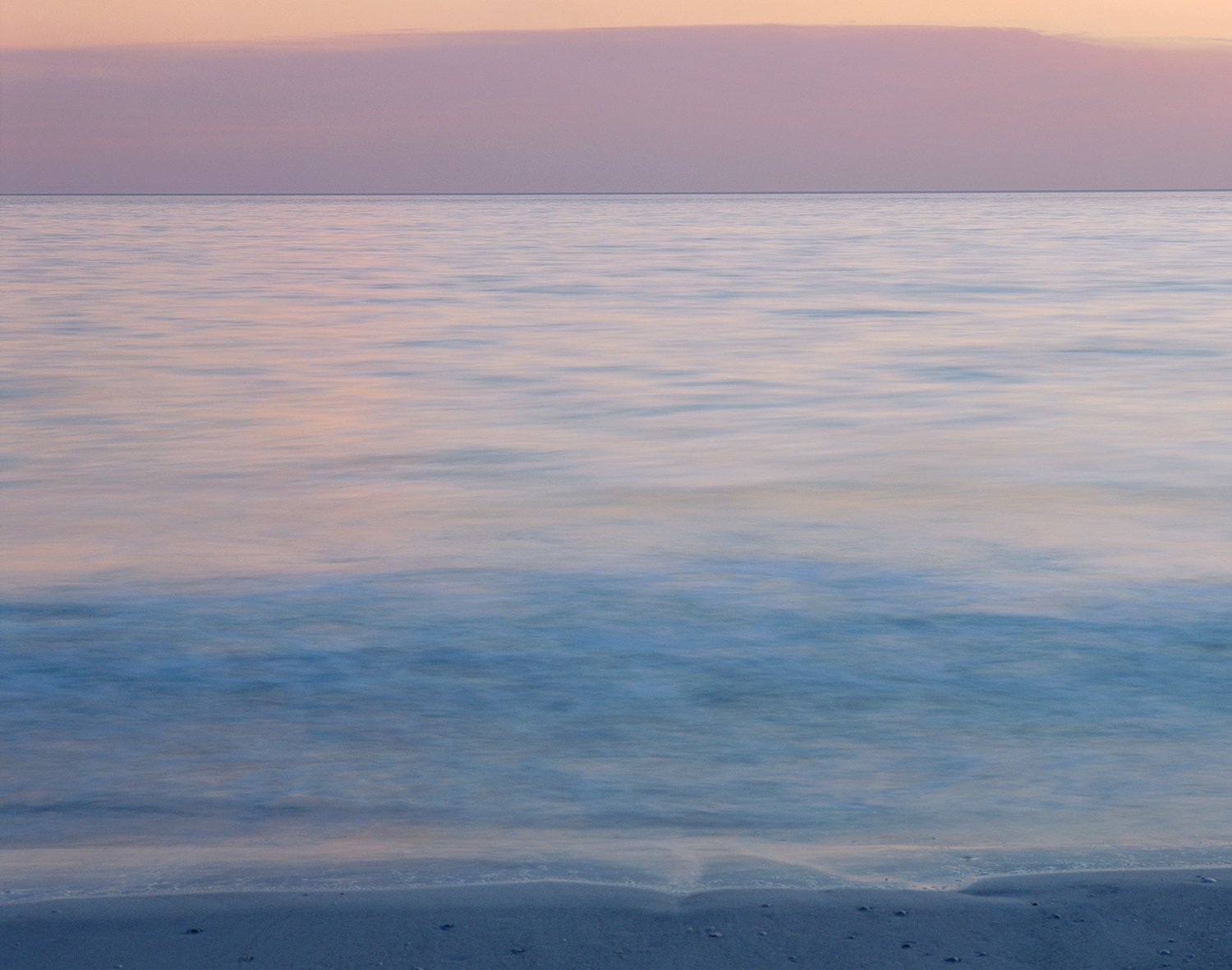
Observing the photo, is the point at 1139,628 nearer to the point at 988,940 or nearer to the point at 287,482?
the point at 988,940

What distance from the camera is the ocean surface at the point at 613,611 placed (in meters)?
3.61

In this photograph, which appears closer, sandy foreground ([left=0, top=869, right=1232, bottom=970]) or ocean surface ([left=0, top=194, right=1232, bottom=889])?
sandy foreground ([left=0, top=869, right=1232, bottom=970])

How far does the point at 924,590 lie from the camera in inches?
234

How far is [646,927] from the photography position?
280 centimetres

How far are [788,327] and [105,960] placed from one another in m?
17.0

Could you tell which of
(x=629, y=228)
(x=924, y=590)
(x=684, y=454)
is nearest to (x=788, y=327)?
(x=684, y=454)

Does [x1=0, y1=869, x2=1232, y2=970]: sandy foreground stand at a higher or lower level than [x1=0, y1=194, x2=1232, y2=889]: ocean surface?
higher

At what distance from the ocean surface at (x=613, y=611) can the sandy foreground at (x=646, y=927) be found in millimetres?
211

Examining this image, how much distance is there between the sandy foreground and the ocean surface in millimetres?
211

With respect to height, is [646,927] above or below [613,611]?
above

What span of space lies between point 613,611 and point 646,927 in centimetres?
292

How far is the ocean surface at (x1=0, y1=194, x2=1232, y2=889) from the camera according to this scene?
361cm

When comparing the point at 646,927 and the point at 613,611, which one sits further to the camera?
the point at 613,611

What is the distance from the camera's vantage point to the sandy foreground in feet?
8.71
